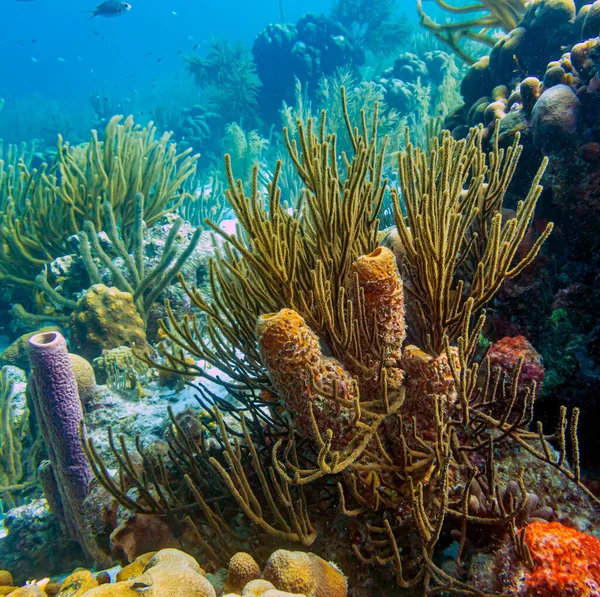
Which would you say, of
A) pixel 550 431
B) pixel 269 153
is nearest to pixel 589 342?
pixel 550 431

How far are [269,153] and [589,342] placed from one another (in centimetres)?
1253

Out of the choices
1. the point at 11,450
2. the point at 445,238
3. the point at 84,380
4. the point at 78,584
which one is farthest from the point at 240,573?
the point at 11,450

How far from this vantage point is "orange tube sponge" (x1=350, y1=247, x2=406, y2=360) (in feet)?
6.00

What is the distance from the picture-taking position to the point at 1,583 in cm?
244

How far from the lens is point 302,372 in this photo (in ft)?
5.83

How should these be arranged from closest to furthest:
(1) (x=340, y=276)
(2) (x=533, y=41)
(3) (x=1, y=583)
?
(1) (x=340, y=276) < (3) (x=1, y=583) < (2) (x=533, y=41)

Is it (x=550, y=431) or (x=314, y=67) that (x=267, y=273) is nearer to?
(x=550, y=431)

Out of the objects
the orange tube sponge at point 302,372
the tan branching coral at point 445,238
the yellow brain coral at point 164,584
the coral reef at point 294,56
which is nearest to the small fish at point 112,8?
the coral reef at point 294,56

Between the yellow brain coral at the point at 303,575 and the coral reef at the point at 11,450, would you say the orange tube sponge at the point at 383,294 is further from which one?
the coral reef at the point at 11,450

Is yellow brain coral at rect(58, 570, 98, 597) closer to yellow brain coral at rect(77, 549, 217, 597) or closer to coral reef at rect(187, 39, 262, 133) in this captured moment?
yellow brain coral at rect(77, 549, 217, 597)

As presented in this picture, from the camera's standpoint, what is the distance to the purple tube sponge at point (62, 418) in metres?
2.78

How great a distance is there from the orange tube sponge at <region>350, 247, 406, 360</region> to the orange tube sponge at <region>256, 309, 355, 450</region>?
27 centimetres

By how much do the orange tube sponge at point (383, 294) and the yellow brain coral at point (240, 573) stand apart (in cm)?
113

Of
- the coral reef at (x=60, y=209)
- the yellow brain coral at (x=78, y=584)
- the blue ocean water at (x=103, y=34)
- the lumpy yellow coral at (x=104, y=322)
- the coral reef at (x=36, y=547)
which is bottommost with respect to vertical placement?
the coral reef at (x=36, y=547)
